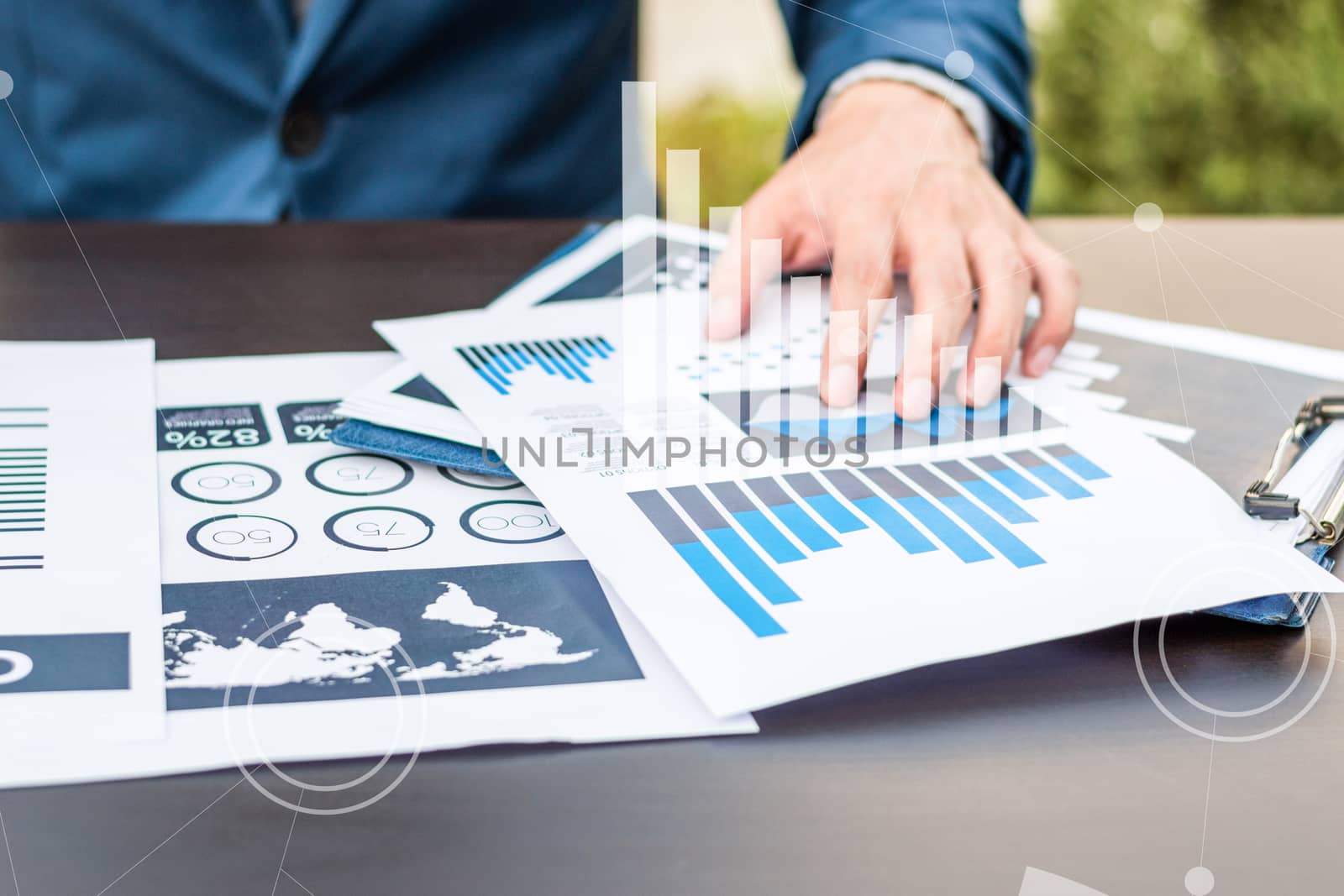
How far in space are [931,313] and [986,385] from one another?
6cm

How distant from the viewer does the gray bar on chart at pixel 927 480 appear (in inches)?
13.8

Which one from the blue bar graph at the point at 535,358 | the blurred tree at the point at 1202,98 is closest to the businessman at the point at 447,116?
the blue bar graph at the point at 535,358

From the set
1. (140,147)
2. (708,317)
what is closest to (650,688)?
(708,317)

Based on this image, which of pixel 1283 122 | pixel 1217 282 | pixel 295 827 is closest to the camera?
pixel 295 827

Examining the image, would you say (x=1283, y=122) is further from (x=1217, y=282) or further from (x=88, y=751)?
(x=88, y=751)

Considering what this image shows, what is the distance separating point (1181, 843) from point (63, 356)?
1.47 ft

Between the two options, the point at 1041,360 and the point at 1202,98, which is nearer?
the point at 1041,360

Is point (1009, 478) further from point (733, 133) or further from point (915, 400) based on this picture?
point (733, 133)

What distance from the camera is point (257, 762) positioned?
229 mm

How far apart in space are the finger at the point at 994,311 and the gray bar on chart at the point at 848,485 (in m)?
0.10

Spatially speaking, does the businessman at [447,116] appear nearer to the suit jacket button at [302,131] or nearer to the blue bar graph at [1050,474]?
the suit jacket button at [302,131]

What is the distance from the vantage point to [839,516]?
33cm

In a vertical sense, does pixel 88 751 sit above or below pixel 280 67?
below
